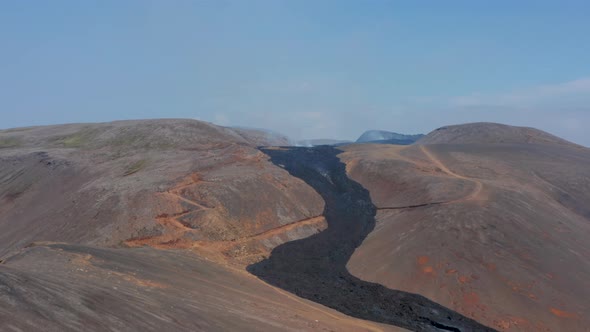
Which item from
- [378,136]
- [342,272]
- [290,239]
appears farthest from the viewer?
[378,136]

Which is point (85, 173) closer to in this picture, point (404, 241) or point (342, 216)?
point (342, 216)

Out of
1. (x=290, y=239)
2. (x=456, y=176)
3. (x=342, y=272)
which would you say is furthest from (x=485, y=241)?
(x=456, y=176)

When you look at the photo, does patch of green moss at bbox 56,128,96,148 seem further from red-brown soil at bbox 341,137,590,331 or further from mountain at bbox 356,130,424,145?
mountain at bbox 356,130,424,145

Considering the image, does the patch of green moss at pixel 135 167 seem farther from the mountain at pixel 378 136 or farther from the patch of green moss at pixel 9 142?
the mountain at pixel 378 136

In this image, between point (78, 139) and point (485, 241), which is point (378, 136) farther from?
point (485, 241)

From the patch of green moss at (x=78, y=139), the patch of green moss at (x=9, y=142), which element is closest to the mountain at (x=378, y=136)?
the patch of green moss at (x=78, y=139)

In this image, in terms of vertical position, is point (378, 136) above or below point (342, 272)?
above

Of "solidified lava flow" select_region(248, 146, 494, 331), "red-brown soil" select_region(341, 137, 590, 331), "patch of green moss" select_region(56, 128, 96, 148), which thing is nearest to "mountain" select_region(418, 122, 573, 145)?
"red-brown soil" select_region(341, 137, 590, 331)

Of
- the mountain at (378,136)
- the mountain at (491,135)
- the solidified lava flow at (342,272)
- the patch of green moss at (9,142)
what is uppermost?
the mountain at (378,136)
